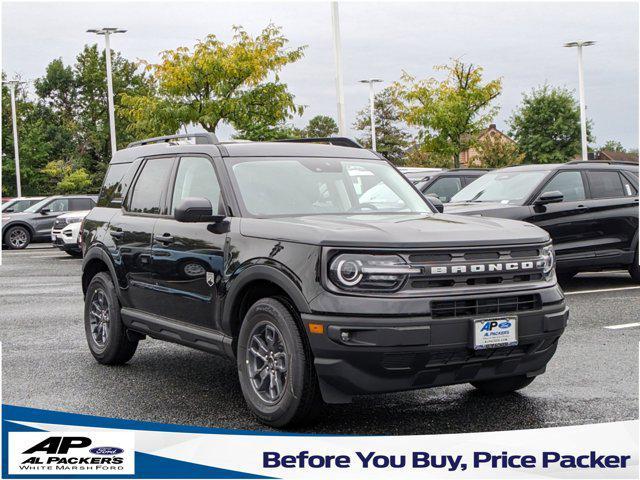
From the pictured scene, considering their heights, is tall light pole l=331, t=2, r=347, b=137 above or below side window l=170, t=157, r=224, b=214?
above

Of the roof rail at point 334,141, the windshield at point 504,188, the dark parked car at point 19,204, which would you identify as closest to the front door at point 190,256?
the roof rail at point 334,141

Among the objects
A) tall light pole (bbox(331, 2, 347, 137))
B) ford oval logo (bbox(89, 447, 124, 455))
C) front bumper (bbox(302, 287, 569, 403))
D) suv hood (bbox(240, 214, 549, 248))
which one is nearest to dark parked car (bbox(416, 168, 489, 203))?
tall light pole (bbox(331, 2, 347, 137))

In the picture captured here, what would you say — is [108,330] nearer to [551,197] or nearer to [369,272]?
[369,272]

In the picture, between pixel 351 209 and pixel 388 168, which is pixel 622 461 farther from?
pixel 388 168

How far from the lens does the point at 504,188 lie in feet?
42.3

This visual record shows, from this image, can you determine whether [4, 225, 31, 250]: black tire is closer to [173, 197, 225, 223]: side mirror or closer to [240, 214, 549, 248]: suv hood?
[173, 197, 225, 223]: side mirror

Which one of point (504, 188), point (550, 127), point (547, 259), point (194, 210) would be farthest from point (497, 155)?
point (194, 210)

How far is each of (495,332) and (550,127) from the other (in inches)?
2319

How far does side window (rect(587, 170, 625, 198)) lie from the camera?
13.0 metres

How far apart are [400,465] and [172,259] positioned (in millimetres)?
2539

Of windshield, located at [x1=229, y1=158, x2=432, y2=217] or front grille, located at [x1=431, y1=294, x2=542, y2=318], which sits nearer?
front grille, located at [x1=431, y1=294, x2=542, y2=318]

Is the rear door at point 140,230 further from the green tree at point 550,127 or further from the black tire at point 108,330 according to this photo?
the green tree at point 550,127

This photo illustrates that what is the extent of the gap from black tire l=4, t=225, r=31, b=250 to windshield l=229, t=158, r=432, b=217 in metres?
22.1

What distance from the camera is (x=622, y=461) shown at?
4.98m
